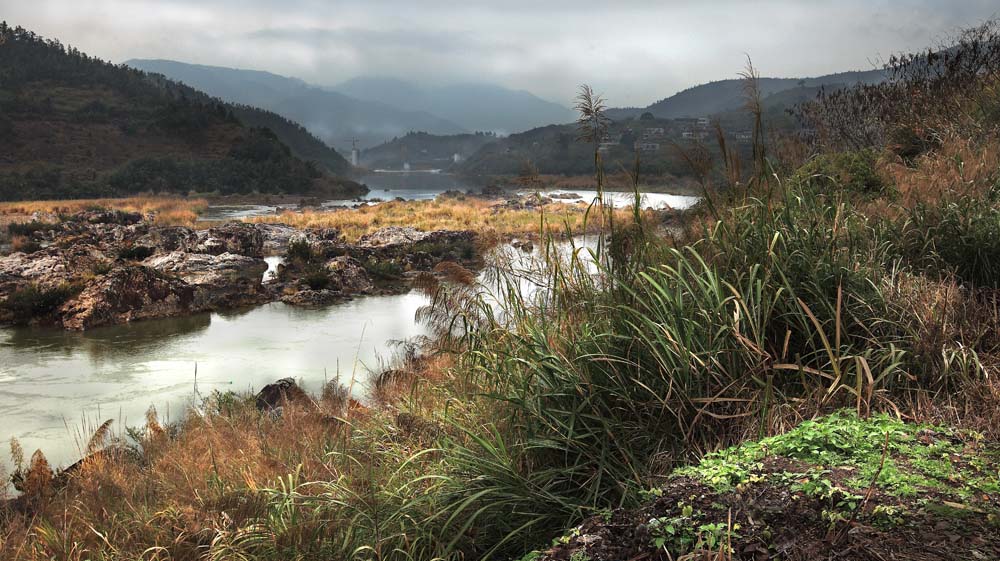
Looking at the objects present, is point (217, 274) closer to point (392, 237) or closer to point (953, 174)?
point (392, 237)

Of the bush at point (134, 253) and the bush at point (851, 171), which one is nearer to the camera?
the bush at point (851, 171)

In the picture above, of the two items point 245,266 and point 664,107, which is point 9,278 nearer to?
point 245,266

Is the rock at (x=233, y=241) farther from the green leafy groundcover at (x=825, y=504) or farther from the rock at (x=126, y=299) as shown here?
the green leafy groundcover at (x=825, y=504)

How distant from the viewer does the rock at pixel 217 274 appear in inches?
595

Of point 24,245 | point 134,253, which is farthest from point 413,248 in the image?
point 24,245

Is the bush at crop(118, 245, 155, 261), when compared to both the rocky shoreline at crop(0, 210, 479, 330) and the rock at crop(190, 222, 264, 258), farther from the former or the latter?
the rock at crop(190, 222, 264, 258)

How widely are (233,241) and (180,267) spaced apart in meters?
4.87

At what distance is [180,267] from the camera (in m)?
17.3

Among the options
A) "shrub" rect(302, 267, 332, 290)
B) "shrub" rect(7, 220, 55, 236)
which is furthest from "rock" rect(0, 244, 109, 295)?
"shrub" rect(7, 220, 55, 236)

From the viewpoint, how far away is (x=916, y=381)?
3326 mm

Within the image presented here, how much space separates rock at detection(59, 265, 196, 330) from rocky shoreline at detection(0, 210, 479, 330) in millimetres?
21

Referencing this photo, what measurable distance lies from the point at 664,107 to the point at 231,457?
6900 inches

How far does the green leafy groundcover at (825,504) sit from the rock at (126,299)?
13382 mm

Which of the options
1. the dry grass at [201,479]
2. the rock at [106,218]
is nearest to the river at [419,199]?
the dry grass at [201,479]
